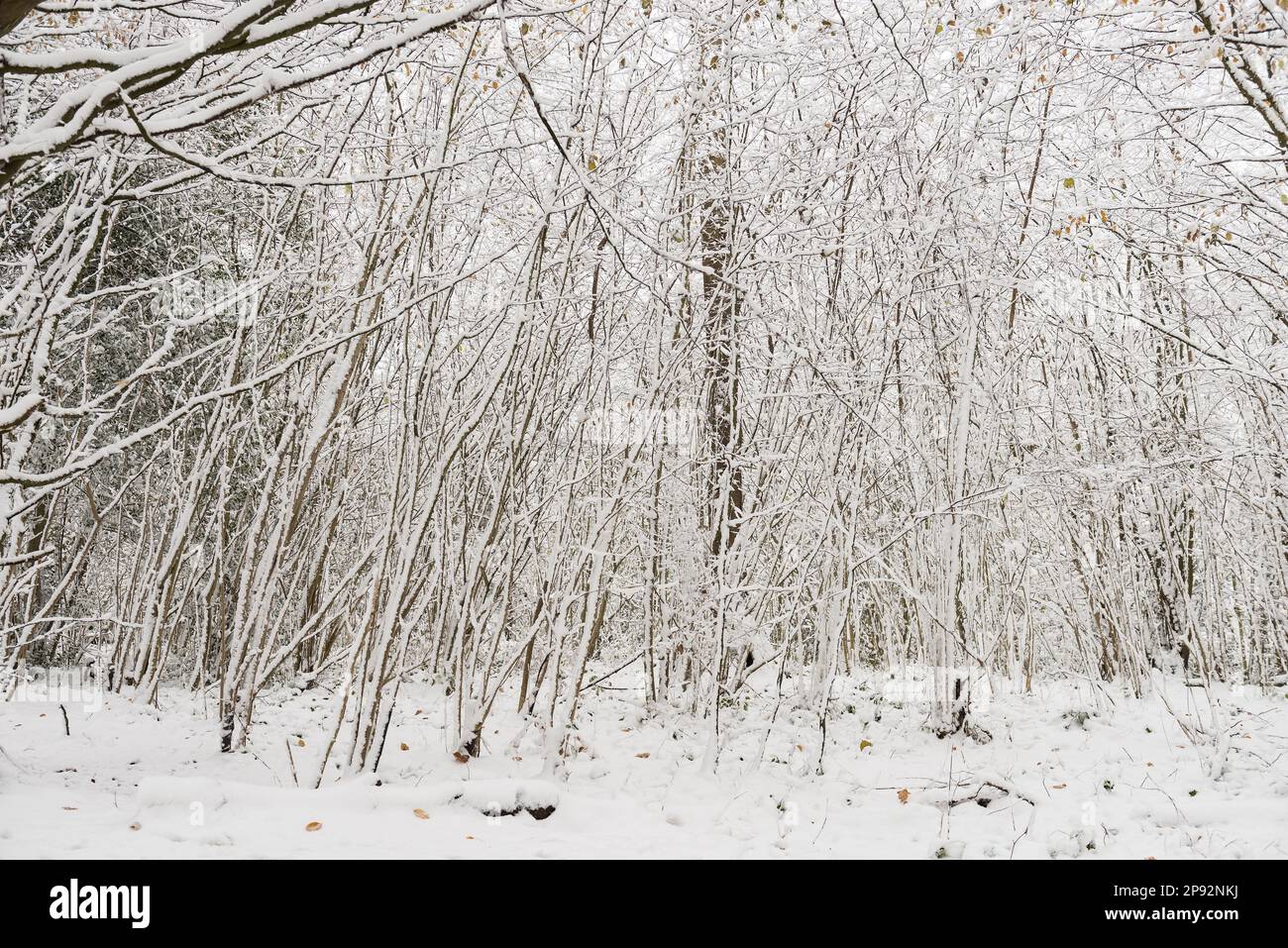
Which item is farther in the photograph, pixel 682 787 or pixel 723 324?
pixel 723 324

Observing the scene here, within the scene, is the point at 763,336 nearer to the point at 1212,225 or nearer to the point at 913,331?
the point at 913,331

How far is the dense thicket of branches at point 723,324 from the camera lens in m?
4.24

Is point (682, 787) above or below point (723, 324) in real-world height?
below

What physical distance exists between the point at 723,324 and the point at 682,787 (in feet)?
10.3

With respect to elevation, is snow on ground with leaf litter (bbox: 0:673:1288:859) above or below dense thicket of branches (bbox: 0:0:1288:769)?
below

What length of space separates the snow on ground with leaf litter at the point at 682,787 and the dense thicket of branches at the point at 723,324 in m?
0.34

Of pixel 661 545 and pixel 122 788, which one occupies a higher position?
pixel 661 545

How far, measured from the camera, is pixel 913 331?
5.73m

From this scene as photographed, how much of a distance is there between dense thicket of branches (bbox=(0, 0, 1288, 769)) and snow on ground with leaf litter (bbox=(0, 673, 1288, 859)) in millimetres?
335

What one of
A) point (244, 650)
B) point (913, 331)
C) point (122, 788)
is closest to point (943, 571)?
point (913, 331)

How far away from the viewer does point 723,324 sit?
218 inches

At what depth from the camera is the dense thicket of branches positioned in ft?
13.9

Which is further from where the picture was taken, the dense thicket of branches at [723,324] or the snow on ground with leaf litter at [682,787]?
the dense thicket of branches at [723,324]
